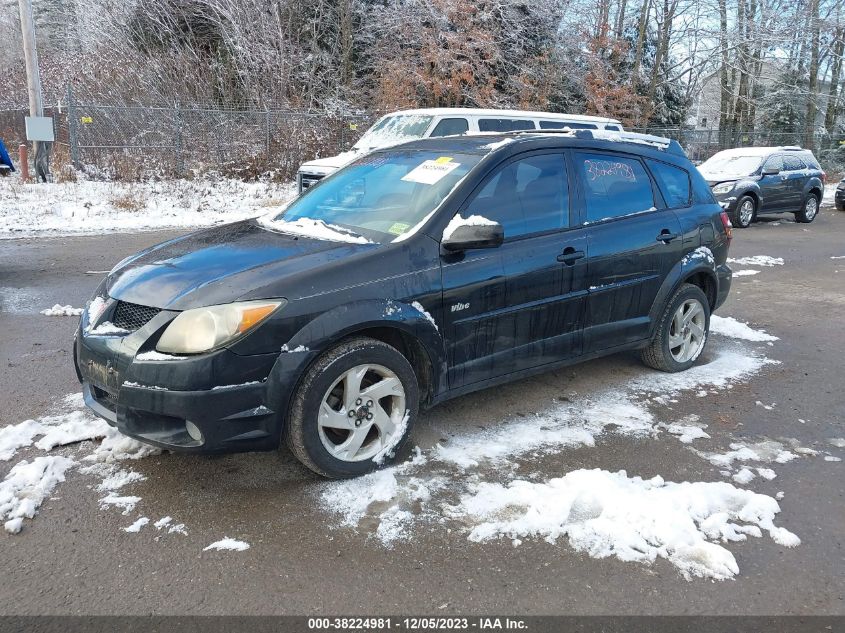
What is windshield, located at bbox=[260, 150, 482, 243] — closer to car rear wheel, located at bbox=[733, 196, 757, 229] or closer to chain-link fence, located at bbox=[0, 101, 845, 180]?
car rear wheel, located at bbox=[733, 196, 757, 229]

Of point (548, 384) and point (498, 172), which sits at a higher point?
point (498, 172)

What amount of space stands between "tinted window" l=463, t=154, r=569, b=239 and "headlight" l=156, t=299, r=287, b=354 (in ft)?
4.58

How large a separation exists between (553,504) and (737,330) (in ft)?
14.0

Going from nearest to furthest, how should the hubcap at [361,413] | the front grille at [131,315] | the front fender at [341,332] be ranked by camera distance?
the front fender at [341,332]
the front grille at [131,315]
the hubcap at [361,413]

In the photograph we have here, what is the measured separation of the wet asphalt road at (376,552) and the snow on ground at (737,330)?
70.5 inches

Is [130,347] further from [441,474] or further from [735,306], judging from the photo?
[735,306]

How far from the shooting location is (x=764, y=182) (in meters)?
15.6

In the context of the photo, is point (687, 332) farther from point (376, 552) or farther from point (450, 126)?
point (450, 126)

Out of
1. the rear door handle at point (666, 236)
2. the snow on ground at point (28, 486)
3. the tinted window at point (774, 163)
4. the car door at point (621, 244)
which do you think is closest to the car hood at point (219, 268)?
the snow on ground at point (28, 486)

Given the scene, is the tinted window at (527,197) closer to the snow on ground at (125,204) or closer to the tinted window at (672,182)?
the tinted window at (672,182)

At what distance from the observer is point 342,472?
353cm

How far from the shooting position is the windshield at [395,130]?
44.4 ft
